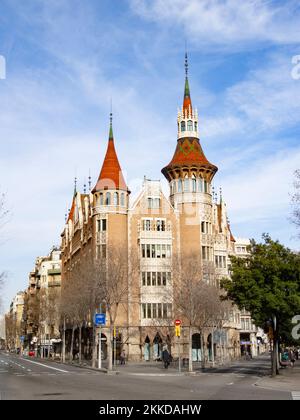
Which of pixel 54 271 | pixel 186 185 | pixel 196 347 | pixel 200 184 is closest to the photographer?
pixel 196 347

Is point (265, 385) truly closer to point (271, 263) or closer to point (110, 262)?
point (271, 263)

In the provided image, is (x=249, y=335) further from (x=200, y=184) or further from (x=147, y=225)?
(x=147, y=225)

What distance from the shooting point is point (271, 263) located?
125 feet

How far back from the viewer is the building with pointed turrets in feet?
239

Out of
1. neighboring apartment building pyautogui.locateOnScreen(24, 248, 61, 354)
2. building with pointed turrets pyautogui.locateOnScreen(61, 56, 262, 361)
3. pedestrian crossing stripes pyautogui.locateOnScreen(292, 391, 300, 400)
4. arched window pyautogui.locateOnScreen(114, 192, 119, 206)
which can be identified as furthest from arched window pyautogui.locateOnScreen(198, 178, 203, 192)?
pedestrian crossing stripes pyautogui.locateOnScreen(292, 391, 300, 400)

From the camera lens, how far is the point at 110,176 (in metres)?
76.0

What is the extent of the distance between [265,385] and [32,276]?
455 feet

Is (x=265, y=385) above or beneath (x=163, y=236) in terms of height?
beneath

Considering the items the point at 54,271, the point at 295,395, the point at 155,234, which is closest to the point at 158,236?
the point at 155,234

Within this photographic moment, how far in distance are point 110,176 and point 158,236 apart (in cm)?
926

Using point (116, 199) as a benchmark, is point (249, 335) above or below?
below

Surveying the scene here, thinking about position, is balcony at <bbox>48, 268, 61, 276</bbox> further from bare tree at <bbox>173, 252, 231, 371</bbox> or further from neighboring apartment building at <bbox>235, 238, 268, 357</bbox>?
bare tree at <bbox>173, 252, 231, 371</bbox>

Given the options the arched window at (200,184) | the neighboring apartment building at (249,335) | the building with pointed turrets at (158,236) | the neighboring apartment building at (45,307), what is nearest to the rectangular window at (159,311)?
the building with pointed turrets at (158,236)
